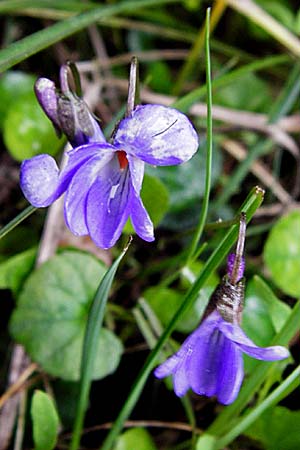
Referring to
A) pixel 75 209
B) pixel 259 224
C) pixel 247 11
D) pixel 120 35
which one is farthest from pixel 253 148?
pixel 75 209

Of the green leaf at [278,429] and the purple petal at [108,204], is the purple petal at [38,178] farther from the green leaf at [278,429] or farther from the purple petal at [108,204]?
the green leaf at [278,429]

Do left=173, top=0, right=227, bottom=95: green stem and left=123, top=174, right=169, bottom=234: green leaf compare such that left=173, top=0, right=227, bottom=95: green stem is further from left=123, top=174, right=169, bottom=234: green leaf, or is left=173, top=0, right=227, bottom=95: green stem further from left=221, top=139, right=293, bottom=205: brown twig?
left=123, top=174, right=169, bottom=234: green leaf

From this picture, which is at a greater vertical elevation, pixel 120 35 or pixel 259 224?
pixel 120 35

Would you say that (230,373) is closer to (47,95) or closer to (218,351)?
(218,351)

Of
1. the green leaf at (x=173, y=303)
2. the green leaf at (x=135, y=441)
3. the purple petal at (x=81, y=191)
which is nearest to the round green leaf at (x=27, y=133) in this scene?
the green leaf at (x=173, y=303)

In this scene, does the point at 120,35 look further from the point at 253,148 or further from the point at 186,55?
the point at 253,148

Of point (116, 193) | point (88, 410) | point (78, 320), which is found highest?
point (116, 193)

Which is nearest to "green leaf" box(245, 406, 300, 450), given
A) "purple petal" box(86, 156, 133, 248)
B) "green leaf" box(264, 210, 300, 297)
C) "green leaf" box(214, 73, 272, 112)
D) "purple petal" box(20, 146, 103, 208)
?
"green leaf" box(264, 210, 300, 297)
